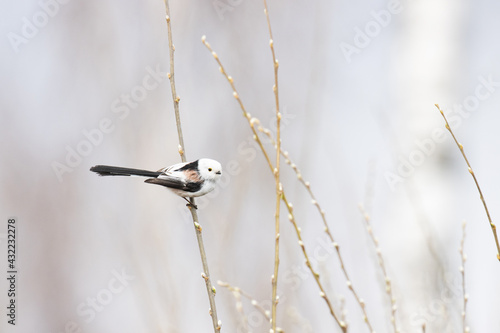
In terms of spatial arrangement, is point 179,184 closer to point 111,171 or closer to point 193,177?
point 193,177

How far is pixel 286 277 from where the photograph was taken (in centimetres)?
259

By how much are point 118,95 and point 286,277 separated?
1.90 meters

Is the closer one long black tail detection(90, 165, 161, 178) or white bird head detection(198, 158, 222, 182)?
long black tail detection(90, 165, 161, 178)

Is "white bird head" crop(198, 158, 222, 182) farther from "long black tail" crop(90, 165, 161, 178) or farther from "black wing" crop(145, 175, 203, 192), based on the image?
"long black tail" crop(90, 165, 161, 178)

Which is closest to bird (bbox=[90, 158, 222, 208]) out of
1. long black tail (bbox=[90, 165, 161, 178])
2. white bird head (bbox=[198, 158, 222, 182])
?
white bird head (bbox=[198, 158, 222, 182])

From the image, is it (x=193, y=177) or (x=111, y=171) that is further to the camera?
(x=193, y=177)

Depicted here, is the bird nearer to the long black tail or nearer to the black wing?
the black wing

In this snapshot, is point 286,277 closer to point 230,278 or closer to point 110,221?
point 230,278

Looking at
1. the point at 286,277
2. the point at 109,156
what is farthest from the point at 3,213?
the point at 286,277

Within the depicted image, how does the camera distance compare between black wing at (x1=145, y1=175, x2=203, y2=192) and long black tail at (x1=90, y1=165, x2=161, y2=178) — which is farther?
black wing at (x1=145, y1=175, x2=203, y2=192)

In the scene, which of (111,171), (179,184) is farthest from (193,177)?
(111,171)

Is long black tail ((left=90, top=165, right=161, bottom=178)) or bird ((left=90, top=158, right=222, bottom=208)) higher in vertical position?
bird ((left=90, top=158, right=222, bottom=208))

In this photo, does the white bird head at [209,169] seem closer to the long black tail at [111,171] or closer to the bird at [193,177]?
the bird at [193,177]

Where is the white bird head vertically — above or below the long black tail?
above
